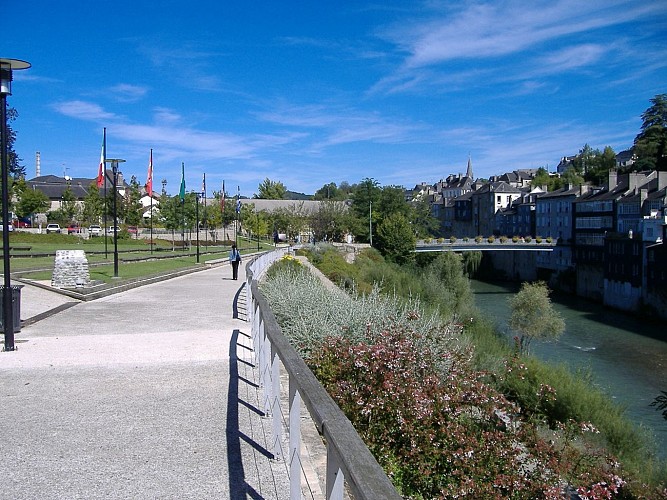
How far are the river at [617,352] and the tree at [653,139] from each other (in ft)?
131

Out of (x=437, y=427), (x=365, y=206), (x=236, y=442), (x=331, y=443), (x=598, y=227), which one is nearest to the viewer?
(x=331, y=443)

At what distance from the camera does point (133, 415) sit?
652cm

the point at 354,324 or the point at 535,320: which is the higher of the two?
the point at 354,324

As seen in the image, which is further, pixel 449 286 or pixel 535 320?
pixel 449 286

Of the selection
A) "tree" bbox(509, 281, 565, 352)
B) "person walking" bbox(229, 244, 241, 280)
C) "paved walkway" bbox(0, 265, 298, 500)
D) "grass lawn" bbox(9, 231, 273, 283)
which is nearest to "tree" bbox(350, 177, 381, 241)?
"grass lawn" bbox(9, 231, 273, 283)

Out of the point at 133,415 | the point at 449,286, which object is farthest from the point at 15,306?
the point at 449,286

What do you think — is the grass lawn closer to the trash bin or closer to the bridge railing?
the trash bin

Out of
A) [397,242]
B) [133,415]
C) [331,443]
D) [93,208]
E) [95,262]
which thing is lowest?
[133,415]

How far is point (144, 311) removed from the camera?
15.5 metres

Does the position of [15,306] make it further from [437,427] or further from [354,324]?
[437,427]

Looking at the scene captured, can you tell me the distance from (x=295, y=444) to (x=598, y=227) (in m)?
75.9

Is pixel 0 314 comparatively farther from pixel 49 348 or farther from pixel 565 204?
pixel 565 204

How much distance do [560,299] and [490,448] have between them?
63.4 meters

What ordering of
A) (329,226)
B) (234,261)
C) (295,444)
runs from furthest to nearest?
(329,226), (234,261), (295,444)
